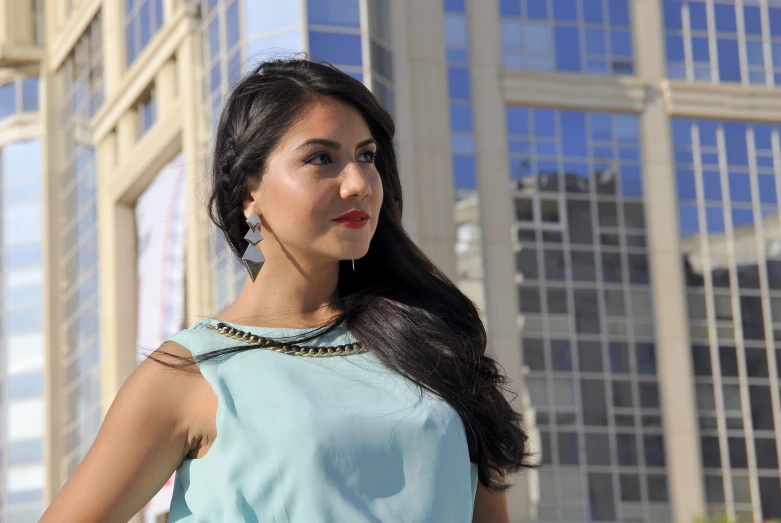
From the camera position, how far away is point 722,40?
33094 millimetres

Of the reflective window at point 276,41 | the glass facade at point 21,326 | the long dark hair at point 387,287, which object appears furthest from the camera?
the glass facade at point 21,326

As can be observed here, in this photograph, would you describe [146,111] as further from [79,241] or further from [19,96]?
[19,96]

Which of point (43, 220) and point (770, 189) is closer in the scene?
point (770, 189)

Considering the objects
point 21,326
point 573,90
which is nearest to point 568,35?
point 573,90

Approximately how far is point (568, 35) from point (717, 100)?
3.72 m

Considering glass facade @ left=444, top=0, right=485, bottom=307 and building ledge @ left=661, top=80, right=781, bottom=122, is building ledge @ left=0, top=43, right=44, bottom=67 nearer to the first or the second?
glass facade @ left=444, top=0, right=485, bottom=307

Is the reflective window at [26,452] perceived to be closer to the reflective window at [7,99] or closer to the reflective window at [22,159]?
the reflective window at [22,159]

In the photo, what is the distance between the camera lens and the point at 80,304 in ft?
123

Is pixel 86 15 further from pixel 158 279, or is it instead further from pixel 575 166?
pixel 575 166

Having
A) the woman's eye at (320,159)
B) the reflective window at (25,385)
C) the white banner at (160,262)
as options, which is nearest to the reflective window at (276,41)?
the white banner at (160,262)

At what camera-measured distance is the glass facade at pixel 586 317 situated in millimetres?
30047

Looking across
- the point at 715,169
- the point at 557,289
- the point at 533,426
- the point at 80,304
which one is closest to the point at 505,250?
the point at 557,289

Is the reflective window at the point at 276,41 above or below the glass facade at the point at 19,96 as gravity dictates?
below

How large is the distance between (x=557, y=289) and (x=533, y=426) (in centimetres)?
303
